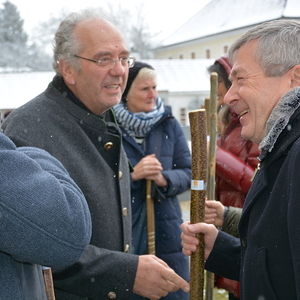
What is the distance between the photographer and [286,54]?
5.40 ft

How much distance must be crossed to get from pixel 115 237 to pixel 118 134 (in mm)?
663

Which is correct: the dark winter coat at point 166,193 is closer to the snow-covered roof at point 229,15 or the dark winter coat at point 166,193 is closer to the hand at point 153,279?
the hand at point 153,279

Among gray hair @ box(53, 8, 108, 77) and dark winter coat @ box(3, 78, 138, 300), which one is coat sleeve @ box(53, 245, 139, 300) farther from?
gray hair @ box(53, 8, 108, 77)

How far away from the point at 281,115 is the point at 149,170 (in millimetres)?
2072

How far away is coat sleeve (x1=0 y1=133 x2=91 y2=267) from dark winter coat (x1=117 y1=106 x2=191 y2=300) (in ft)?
7.75

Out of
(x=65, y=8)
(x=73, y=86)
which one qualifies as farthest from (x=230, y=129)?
(x=65, y=8)

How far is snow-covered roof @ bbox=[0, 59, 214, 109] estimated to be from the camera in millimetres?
23188

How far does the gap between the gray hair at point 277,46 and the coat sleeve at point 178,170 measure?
207cm

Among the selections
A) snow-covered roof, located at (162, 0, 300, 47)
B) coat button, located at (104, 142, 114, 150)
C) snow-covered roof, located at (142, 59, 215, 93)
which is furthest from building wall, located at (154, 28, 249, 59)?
A: coat button, located at (104, 142, 114, 150)

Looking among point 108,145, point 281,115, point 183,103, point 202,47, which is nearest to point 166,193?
point 108,145

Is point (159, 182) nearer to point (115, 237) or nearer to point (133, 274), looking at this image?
point (115, 237)

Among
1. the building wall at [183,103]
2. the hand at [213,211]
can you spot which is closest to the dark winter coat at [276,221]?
the hand at [213,211]

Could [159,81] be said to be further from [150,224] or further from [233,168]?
[233,168]

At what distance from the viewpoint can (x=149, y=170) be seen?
3.51 m
